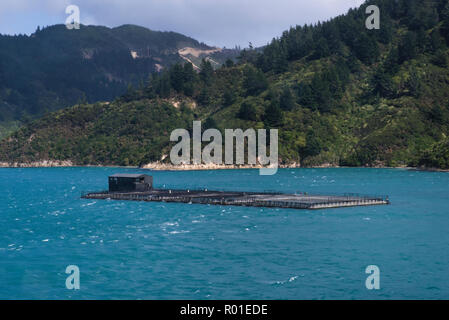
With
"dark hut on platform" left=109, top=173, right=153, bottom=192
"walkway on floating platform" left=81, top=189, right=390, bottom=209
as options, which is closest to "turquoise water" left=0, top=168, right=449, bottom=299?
"walkway on floating platform" left=81, top=189, right=390, bottom=209

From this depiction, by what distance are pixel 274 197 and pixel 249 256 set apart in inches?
2128

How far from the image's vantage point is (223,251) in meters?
64.8

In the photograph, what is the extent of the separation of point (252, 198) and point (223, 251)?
158 feet

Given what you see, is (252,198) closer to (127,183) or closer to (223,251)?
(127,183)

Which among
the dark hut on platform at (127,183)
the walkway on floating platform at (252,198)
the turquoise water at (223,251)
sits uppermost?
the dark hut on platform at (127,183)

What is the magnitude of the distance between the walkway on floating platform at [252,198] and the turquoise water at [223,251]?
285cm

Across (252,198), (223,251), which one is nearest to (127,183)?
(252,198)

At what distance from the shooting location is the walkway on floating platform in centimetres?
10288

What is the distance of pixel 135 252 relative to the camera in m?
65.4

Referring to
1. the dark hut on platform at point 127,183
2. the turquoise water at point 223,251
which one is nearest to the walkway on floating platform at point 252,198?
the turquoise water at point 223,251

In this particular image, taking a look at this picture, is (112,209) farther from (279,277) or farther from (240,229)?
(279,277)

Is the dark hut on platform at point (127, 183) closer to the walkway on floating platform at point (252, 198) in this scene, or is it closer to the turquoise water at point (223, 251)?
the walkway on floating platform at point (252, 198)

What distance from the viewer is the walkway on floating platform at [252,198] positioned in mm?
102875
